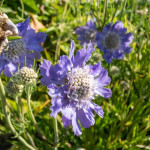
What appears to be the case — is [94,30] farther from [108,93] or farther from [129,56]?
[108,93]

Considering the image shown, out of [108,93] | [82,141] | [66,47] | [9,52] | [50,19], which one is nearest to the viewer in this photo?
[108,93]

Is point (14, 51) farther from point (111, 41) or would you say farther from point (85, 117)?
point (111, 41)

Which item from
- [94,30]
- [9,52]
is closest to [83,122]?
[9,52]

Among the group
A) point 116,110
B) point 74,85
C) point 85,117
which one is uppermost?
point 74,85

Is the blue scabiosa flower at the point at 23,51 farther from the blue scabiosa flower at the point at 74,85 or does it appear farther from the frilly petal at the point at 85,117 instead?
the frilly petal at the point at 85,117

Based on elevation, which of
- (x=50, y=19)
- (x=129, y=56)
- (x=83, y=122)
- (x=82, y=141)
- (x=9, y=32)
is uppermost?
(x=50, y=19)

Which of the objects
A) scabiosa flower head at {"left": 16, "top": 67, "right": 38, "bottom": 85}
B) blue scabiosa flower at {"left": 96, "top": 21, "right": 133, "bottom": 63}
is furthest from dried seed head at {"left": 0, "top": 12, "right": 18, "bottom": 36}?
blue scabiosa flower at {"left": 96, "top": 21, "right": 133, "bottom": 63}

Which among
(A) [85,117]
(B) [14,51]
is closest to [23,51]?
(B) [14,51]
